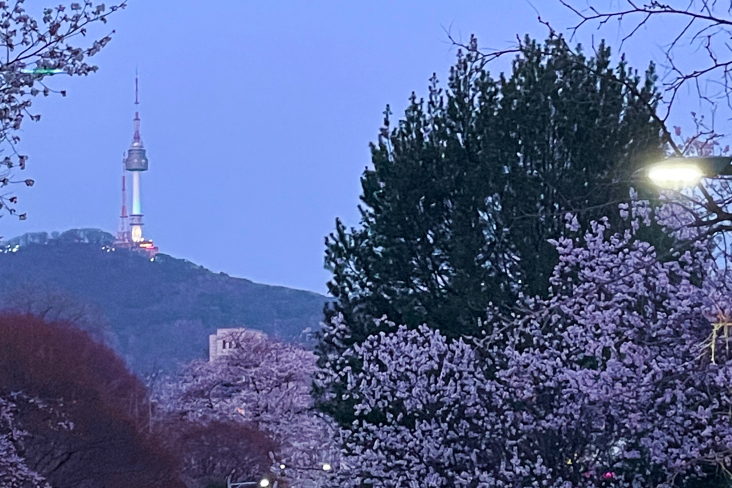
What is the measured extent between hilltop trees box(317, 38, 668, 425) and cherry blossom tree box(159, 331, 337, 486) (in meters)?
17.5

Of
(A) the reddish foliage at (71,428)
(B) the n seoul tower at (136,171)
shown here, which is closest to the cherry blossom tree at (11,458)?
(A) the reddish foliage at (71,428)

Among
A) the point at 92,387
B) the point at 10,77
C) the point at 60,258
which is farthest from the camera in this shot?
the point at 60,258

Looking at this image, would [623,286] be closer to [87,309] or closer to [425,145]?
[425,145]

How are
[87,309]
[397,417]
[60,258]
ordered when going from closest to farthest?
1. [397,417]
2. [87,309]
3. [60,258]

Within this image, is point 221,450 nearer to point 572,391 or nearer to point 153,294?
point 572,391

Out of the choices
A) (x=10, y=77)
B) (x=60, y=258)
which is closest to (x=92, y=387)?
(x=10, y=77)

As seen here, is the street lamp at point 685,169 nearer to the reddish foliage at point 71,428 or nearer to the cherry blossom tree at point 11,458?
the cherry blossom tree at point 11,458

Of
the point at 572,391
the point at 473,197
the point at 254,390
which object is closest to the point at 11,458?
the point at 473,197

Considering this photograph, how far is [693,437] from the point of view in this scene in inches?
424

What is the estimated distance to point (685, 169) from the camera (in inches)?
170

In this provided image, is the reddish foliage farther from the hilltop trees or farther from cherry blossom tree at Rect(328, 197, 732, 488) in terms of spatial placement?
cherry blossom tree at Rect(328, 197, 732, 488)

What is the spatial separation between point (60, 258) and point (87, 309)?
1154 inches

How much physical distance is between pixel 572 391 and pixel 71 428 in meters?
15.0

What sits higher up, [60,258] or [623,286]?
[60,258]
